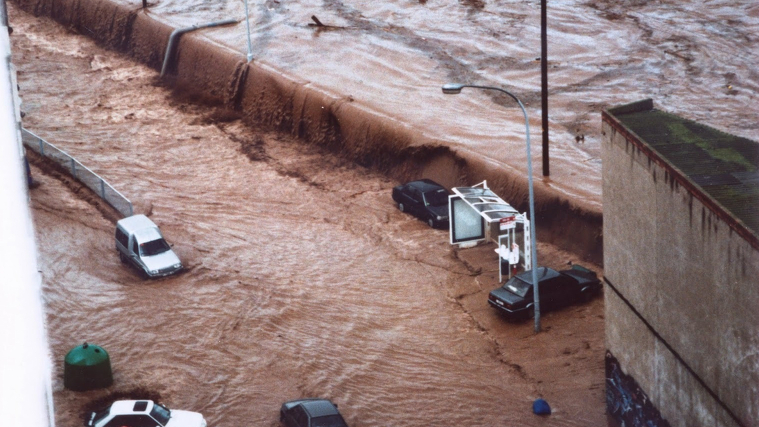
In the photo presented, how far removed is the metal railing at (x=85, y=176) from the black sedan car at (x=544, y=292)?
41.6ft

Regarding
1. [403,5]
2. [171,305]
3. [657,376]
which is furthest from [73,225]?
[403,5]

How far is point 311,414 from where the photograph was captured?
17234mm

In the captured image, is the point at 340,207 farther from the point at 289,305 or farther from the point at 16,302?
the point at 16,302

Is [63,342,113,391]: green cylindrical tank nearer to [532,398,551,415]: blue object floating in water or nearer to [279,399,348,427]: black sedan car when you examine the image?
[279,399,348,427]: black sedan car

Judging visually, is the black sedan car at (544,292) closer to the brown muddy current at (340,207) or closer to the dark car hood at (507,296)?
the dark car hood at (507,296)

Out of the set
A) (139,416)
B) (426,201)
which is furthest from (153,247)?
(426,201)

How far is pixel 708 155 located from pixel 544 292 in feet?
26.8

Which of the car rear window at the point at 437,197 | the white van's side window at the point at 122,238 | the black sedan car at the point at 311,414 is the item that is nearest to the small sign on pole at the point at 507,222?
the car rear window at the point at 437,197

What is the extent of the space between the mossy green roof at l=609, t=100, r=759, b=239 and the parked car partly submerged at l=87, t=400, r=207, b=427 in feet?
34.6

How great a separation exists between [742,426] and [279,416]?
9.87 m

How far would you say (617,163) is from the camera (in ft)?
54.3

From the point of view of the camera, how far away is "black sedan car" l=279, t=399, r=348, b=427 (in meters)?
17.1

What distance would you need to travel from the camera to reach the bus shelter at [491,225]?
24281 millimetres

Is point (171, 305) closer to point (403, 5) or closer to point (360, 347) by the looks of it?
point (360, 347)
